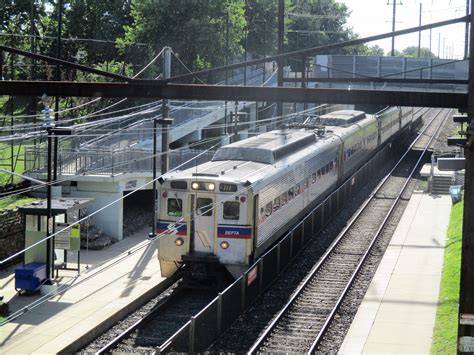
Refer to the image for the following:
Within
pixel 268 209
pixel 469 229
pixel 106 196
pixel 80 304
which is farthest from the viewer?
pixel 106 196

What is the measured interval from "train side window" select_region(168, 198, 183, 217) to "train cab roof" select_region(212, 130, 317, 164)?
11.3 ft

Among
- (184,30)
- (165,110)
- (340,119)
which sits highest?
(184,30)

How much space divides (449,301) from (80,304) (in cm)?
873

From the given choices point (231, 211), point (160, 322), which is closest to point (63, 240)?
point (160, 322)

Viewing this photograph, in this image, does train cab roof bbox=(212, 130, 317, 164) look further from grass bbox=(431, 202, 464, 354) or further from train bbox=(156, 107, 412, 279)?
grass bbox=(431, 202, 464, 354)

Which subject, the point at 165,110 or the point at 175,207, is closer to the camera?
the point at 175,207

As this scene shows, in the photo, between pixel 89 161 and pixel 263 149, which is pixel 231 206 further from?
pixel 89 161

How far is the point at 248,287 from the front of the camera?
19.6 metres

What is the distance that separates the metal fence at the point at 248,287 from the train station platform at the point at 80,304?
1.77 metres

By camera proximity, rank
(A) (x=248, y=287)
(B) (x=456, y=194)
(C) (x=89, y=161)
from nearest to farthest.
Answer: (A) (x=248, y=287) → (C) (x=89, y=161) → (B) (x=456, y=194)

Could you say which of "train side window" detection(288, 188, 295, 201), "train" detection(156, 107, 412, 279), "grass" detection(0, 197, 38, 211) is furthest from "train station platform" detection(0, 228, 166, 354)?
"train side window" detection(288, 188, 295, 201)

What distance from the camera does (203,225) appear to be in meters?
20.4

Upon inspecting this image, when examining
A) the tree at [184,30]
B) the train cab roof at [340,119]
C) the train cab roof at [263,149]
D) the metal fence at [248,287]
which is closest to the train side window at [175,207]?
the metal fence at [248,287]

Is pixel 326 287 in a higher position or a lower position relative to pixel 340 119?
lower
